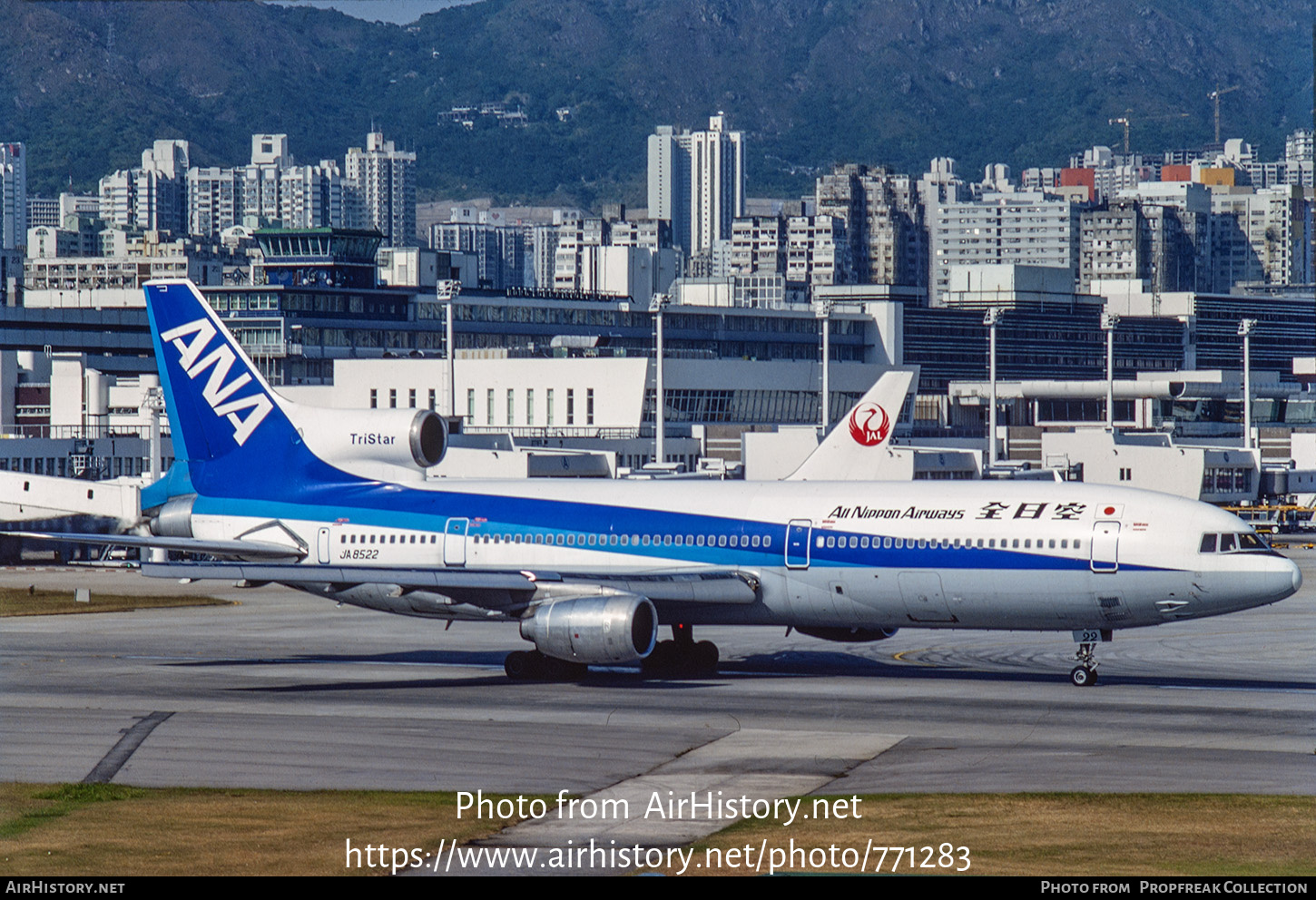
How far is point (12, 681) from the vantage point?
46781mm

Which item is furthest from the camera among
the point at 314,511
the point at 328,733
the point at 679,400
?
the point at 679,400

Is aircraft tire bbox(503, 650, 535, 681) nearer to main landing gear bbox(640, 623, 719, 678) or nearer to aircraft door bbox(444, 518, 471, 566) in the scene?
aircraft door bbox(444, 518, 471, 566)

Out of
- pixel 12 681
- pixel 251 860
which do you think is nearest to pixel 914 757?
pixel 251 860

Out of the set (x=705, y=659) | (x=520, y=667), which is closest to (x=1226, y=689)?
(x=705, y=659)

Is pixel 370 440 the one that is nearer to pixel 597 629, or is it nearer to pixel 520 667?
pixel 520 667

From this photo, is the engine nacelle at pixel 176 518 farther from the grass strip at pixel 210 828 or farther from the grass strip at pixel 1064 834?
the grass strip at pixel 1064 834

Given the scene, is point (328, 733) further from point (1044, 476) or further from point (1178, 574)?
point (1044, 476)

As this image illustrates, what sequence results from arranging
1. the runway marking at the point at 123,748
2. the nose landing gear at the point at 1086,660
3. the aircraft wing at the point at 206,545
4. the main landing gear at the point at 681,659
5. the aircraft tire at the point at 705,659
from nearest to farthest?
the runway marking at the point at 123,748 < the aircraft wing at the point at 206,545 < the nose landing gear at the point at 1086,660 < the main landing gear at the point at 681,659 < the aircraft tire at the point at 705,659

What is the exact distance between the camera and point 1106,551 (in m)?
42.7

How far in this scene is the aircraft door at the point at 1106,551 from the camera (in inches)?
1679

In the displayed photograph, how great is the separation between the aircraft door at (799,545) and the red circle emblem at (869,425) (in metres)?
33.0

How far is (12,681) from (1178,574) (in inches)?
1204

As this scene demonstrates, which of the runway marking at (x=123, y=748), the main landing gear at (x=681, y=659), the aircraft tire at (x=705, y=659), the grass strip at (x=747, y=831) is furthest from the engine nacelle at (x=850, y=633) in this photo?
the grass strip at (x=747, y=831)

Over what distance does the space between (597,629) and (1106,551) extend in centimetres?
1273
